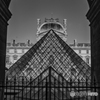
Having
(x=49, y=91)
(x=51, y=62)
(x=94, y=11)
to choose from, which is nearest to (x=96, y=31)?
(x=94, y=11)

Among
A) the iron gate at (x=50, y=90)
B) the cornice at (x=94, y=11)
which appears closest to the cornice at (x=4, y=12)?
the iron gate at (x=50, y=90)

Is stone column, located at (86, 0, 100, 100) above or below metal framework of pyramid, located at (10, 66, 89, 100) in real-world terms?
above

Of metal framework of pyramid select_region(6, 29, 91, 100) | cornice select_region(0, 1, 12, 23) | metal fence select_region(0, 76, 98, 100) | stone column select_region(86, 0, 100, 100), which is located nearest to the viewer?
metal fence select_region(0, 76, 98, 100)

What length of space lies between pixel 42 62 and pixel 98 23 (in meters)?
13.8

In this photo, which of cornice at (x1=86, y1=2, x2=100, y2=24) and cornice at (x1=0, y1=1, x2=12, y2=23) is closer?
cornice at (x1=86, y1=2, x2=100, y2=24)

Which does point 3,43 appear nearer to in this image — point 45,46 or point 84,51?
point 45,46

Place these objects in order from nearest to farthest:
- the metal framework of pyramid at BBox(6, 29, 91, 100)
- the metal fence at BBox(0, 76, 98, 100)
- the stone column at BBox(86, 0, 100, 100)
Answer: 1. the metal fence at BBox(0, 76, 98, 100)
2. the stone column at BBox(86, 0, 100, 100)
3. the metal framework of pyramid at BBox(6, 29, 91, 100)

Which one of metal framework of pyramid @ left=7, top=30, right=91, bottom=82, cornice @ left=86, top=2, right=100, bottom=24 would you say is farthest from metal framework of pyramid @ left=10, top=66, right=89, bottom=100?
metal framework of pyramid @ left=7, top=30, right=91, bottom=82

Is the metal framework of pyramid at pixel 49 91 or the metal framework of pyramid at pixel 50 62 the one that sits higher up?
the metal framework of pyramid at pixel 50 62

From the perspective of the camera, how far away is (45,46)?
22391 millimetres

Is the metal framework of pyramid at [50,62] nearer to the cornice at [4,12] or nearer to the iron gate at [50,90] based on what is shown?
the iron gate at [50,90]

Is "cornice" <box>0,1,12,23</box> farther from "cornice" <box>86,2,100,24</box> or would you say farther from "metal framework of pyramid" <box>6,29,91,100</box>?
"metal framework of pyramid" <box>6,29,91,100</box>

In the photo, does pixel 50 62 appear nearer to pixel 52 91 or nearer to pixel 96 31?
pixel 52 91

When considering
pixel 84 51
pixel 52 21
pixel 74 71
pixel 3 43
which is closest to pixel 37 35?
pixel 52 21
